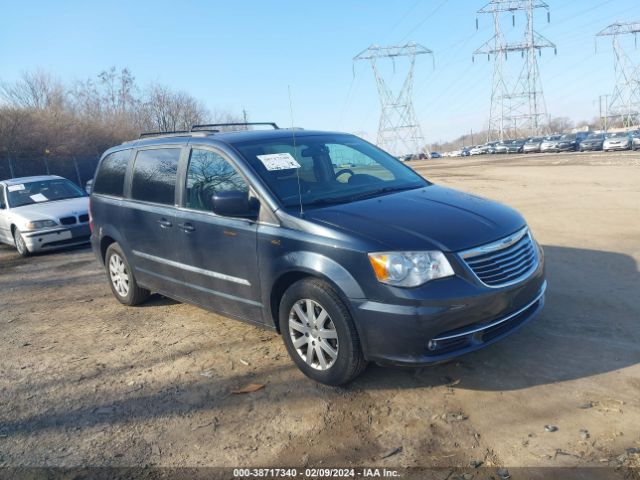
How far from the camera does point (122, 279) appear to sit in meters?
5.99

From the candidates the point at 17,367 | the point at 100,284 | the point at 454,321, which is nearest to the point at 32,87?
the point at 100,284

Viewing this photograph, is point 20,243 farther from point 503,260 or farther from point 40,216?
point 503,260

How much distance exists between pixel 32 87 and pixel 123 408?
45.9 m

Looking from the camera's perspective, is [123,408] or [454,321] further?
[123,408]

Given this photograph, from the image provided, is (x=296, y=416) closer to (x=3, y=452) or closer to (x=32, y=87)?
(x=3, y=452)

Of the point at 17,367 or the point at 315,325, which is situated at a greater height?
the point at 315,325

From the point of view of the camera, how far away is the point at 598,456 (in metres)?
2.72

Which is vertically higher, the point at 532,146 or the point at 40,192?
the point at 40,192

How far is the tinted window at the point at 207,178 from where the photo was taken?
431 cm

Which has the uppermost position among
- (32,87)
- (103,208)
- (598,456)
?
(32,87)

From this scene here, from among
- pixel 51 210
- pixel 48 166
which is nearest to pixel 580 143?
pixel 48 166

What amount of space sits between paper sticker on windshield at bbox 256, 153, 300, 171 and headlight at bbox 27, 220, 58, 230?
713 centimetres

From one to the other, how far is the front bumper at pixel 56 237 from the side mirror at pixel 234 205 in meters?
7.15

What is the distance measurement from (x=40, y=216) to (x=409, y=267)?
29.1ft
